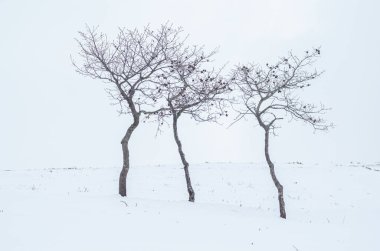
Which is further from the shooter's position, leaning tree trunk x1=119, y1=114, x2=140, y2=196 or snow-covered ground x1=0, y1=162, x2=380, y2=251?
leaning tree trunk x1=119, y1=114, x2=140, y2=196

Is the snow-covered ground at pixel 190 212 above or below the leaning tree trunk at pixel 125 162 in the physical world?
below

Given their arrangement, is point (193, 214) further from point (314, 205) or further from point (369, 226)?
A: point (314, 205)

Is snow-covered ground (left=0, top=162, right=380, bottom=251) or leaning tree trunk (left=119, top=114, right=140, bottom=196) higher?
leaning tree trunk (left=119, top=114, right=140, bottom=196)

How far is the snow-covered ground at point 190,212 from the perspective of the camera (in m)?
11.9

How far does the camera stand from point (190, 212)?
16594mm

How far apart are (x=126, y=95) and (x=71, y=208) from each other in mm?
5999

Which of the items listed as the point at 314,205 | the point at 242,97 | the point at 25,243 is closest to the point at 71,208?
the point at 25,243

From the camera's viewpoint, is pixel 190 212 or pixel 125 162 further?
pixel 125 162

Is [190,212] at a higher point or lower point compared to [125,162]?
lower

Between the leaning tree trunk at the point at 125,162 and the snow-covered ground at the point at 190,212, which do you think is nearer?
the snow-covered ground at the point at 190,212

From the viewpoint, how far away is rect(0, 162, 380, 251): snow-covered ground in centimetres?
1186

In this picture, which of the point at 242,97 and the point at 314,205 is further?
the point at 314,205

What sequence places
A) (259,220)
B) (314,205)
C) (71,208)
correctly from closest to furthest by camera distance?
(71,208) < (259,220) < (314,205)

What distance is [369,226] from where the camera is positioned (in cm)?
1903
